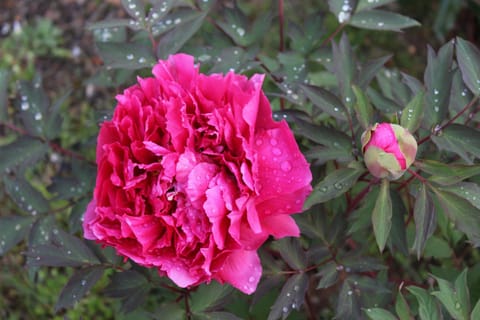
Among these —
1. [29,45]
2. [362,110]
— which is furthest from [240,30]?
[29,45]

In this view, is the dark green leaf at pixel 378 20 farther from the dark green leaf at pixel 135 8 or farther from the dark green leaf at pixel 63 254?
the dark green leaf at pixel 63 254

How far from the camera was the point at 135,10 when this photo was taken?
1379 millimetres

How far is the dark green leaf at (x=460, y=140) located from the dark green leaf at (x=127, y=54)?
2.20 ft

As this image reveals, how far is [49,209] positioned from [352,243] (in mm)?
900

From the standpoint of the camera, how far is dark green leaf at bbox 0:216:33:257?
1.54 meters

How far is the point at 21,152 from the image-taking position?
61.2 inches

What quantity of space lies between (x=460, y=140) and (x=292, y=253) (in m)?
0.41

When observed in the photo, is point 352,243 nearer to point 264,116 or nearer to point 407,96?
point 407,96

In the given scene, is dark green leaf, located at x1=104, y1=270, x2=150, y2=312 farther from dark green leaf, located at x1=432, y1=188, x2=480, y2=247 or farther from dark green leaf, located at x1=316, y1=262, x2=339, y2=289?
dark green leaf, located at x1=432, y1=188, x2=480, y2=247

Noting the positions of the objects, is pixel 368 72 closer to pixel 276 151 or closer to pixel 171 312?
pixel 276 151

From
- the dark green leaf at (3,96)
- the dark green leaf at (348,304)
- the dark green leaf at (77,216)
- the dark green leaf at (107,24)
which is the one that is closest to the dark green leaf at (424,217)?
the dark green leaf at (348,304)

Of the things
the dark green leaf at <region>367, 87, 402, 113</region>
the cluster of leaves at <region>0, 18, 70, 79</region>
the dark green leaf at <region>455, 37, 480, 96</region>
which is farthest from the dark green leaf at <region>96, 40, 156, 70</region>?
the cluster of leaves at <region>0, 18, 70, 79</region>

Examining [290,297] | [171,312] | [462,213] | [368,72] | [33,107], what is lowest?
[171,312]

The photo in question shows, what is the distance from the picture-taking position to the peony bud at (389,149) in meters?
1.02
